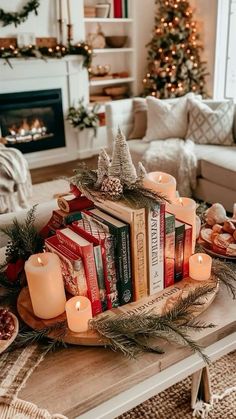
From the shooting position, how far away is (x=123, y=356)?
1.02 m

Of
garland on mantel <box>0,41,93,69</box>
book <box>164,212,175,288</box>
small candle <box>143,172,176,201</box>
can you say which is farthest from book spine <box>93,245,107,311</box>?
garland on mantel <box>0,41,93,69</box>

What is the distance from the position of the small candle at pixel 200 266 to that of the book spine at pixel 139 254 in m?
0.17

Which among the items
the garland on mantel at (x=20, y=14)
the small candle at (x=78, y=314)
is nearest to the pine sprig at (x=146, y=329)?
the small candle at (x=78, y=314)

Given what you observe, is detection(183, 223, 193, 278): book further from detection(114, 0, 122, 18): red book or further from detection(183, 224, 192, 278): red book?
detection(114, 0, 122, 18): red book

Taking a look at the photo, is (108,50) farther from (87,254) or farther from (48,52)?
(87,254)

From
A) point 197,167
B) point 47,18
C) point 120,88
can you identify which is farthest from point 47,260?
point 120,88

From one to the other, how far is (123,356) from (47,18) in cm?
399

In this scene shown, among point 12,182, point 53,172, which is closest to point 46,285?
point 12,182

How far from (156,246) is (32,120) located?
3610mm

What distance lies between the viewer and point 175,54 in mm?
4570

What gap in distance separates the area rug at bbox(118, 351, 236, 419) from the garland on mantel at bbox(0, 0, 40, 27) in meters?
3.68

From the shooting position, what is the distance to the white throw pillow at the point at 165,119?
341 centimetres

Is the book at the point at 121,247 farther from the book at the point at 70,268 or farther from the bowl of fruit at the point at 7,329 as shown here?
the bowl of fruit at the point at 7,329

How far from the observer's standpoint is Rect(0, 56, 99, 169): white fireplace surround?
4.10 m
